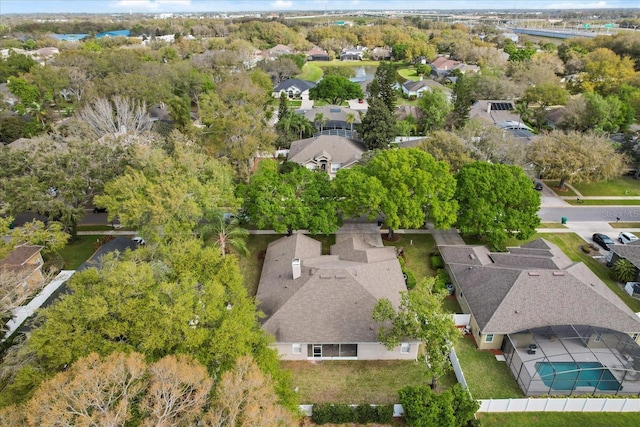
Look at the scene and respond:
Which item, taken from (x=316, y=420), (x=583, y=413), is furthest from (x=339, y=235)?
(x=583, y=413)

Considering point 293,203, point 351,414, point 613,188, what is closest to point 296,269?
point 293,203

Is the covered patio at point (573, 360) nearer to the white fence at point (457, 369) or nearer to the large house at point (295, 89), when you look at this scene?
the white fence at point (457, 369)

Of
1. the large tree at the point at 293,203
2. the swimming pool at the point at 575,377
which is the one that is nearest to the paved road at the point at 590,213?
the swimming pool at the point at 575,377

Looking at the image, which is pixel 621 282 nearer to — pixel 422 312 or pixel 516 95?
pixel 422 312

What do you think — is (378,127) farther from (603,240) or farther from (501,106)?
(501,106)

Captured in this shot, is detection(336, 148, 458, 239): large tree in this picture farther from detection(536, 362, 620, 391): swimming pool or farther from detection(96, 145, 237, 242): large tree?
detection(536, 362, 620, 391): swimming pool

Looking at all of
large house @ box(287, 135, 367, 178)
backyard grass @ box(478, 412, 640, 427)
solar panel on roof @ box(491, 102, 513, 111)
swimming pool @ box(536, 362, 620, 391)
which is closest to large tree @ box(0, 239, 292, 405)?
backyard grass @ box(478, 412, 640, 427)

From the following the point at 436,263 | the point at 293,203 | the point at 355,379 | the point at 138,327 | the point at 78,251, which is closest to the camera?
the point at 138,327
